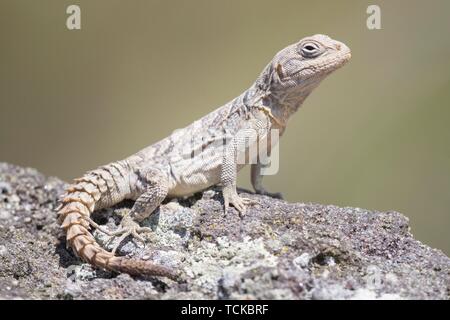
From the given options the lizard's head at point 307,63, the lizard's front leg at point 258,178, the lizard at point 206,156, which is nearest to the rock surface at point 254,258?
the lizard at point 206,156

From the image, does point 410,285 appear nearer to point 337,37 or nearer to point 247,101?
point 247,101

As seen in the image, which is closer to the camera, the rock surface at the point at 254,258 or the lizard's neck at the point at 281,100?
the rock surface at the point at 254,258

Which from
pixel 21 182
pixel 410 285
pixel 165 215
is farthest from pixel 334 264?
pixel 21 182

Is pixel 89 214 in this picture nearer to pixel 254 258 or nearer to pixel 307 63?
pixel 254 258

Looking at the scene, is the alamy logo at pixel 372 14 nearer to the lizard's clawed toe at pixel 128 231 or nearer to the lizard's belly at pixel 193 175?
the lizard's belly at pixel 193 175

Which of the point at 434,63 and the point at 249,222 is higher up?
the point at 434,63

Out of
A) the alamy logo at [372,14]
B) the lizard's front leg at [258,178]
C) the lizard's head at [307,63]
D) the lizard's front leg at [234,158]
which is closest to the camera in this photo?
the lizard's front leg at [234,158]
